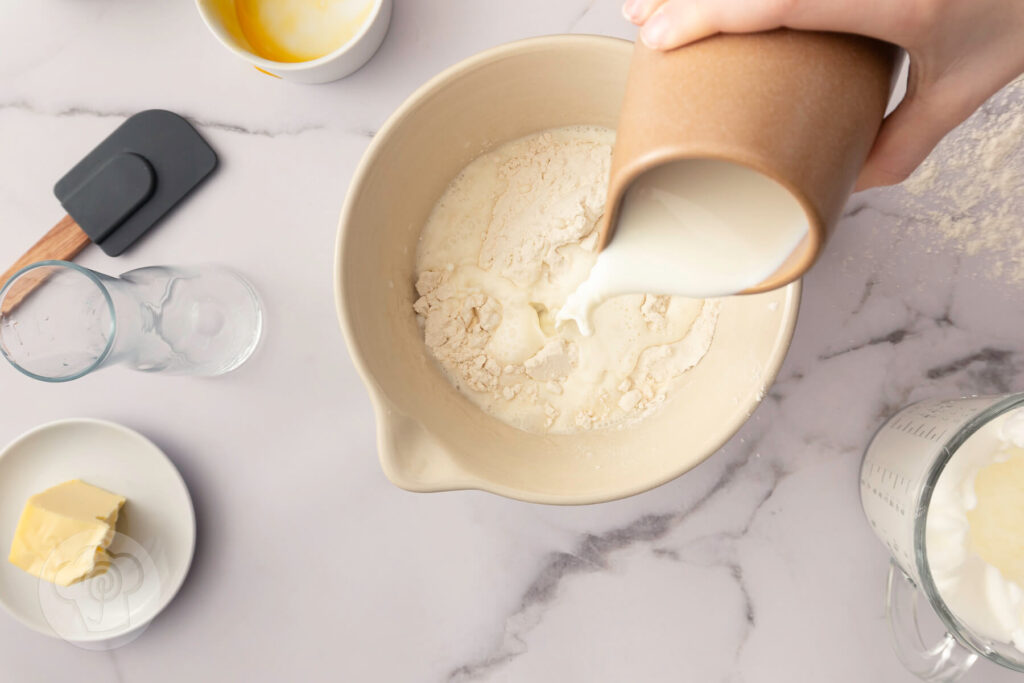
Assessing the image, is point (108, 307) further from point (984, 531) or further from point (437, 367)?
point (984, 531)

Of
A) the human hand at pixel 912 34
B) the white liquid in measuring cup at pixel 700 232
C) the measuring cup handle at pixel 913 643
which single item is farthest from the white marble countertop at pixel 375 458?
the white liquid in measuring cup at pixel 700 232

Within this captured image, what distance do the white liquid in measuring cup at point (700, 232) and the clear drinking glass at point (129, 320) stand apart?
588mm

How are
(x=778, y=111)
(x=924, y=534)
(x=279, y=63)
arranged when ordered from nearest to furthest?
1. (x=778, y=111)
2. (x=924, y=534)
3. (x=279, y=63)

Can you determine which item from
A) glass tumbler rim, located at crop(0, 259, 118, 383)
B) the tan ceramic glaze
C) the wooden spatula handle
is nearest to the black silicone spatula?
the wooden spatula handle

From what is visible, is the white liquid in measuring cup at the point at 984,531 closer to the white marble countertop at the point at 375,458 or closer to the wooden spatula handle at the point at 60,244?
the white marble countertop at the point at 375,458

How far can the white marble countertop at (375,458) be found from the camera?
1.02 m

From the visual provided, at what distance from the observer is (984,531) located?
84 cm

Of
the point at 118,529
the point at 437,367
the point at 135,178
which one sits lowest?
the point at 118,529

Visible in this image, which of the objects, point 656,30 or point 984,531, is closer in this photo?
point 656,30

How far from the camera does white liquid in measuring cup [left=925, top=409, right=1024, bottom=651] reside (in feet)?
2.72

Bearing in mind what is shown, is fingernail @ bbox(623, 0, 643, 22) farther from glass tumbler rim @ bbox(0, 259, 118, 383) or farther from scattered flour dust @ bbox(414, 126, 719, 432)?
glass tumbler rim @ bbox(0, 259, 118, 383)

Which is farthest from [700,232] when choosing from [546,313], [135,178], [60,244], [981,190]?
[60,244]

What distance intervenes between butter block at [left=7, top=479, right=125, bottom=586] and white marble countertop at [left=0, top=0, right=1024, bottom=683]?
136 millimetres

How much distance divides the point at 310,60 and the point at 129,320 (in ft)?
1.43
